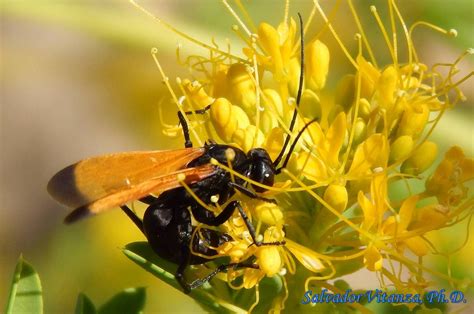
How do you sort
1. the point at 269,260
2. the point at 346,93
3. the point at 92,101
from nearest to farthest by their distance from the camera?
the point at 269,260 < the point at 346,93 < the point at 92,101

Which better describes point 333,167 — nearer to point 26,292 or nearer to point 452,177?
point 452,177

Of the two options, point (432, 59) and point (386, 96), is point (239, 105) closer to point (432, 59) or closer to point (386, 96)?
point (386, 96)

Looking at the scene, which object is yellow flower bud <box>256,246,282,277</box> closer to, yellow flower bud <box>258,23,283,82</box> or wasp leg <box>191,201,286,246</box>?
wasp leg <box>191,201,286,246</box>

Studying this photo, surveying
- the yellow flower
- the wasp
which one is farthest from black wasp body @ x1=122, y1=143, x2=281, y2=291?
the yellow flower

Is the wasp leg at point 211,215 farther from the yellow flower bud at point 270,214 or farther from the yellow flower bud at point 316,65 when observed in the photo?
the yellow flower bud at point 316,65

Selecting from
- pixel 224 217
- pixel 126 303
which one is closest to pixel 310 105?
pixel 224 217

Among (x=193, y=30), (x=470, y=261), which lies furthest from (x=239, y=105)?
(x=193, y=30)
